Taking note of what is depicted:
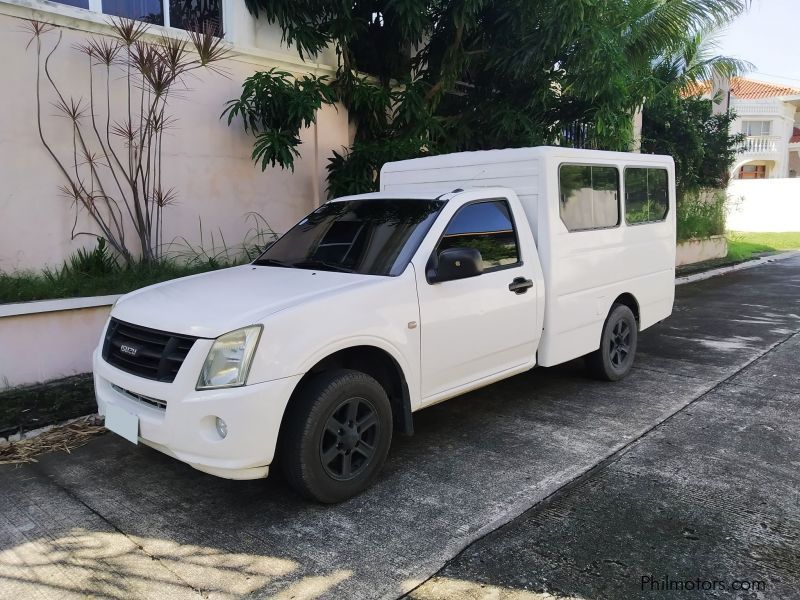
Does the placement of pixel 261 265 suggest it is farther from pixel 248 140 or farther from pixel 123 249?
pixel 248 140

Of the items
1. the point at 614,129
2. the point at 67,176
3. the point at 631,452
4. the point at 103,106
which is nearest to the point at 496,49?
the point at 614,129

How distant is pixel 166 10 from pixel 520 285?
5.24 meters

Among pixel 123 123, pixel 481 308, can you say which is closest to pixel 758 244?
pixel 481 308

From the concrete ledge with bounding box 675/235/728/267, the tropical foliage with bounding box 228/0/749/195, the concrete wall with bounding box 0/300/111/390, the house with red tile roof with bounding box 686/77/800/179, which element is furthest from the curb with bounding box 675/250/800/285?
the house with red tile roof with bounding box 686/77/800/179

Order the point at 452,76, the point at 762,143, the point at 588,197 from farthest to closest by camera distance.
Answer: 1. the point at 762,143
2. the point at 452,76
3. the point at 588,197

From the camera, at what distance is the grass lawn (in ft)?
59.7

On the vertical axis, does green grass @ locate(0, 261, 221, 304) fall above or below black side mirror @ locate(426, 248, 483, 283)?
below

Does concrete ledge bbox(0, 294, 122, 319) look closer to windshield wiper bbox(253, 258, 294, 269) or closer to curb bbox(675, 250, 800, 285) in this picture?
windshield wiper bbox(253, 258, 294, 269)

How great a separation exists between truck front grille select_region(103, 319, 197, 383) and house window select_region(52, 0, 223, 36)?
4.26 metres

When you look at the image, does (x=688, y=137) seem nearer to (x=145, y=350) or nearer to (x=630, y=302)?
(x=630, y=302)

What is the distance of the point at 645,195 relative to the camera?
20.9 ft

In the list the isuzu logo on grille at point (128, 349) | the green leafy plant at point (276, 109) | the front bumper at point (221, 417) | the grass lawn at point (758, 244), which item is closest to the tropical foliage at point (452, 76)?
the green leafy plant at point (276, 109)

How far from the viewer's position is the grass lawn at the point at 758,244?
1820 centimetres

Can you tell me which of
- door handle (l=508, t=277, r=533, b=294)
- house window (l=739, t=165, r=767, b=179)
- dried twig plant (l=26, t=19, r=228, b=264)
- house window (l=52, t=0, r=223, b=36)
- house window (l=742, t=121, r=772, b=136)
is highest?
house window (l=742, t=121, r=772, b=136)
